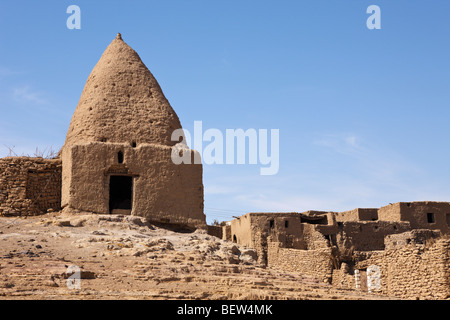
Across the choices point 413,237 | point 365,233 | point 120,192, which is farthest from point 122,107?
point 365,233

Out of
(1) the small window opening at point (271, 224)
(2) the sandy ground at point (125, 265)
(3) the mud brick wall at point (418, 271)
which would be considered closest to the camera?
(2) the sandy ground at point (125, 265)

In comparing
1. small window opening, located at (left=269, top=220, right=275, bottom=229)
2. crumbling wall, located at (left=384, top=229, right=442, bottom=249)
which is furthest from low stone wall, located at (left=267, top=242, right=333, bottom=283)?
crumbling wall, located at (left=384, top=229, right=442, bottom=249)

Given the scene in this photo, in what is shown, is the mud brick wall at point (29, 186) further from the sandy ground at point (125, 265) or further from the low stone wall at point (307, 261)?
the low stone wall at point (307, 261)

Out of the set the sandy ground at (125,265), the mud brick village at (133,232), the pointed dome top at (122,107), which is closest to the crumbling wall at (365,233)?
the mud brick village at (133,232)

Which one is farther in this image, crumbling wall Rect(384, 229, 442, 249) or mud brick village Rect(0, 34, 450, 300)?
crumbling wall Rect(384, 229, 442, 249)

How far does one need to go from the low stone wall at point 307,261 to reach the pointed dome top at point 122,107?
7.54m

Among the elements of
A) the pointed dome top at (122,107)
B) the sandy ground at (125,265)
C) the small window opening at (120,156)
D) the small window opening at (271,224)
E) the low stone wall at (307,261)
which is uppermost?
the pointed dome top at (122,107)

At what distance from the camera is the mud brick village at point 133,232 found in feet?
39.0

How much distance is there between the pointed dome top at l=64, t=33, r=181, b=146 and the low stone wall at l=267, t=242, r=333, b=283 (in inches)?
297

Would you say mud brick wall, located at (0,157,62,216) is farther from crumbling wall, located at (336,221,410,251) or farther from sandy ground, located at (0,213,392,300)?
crumbling wall, located at (336,221,410,251)

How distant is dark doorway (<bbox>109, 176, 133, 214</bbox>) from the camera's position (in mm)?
18062
